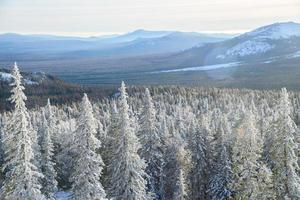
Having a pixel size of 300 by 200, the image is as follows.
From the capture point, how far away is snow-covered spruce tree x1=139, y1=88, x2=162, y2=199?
55.9 m

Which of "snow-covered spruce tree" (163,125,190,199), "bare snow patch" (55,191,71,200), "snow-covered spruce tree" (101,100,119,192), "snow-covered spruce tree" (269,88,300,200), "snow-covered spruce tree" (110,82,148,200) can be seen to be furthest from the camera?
"bare snow patch" (55,191,71,200)

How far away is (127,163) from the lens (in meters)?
42.9

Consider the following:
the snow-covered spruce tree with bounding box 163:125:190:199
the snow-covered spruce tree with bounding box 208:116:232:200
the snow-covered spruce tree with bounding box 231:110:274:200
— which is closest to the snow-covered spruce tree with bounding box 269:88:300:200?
the snow-covered spruce tree with bounding box 231:110:274:200

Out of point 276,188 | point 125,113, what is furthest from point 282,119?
point 125,113

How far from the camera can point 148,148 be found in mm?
59062

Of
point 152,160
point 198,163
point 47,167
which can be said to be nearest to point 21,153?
point 152,160

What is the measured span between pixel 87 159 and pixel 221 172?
3071 centimetres

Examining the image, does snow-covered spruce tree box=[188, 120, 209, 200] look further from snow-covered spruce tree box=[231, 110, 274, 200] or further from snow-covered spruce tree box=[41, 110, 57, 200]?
snow-covered spruce tree box=[231, 110, 274, 200]

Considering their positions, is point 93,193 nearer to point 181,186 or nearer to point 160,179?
point 181,186

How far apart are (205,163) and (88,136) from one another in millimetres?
34769

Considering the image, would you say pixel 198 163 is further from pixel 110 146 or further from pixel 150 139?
pixel 150 139

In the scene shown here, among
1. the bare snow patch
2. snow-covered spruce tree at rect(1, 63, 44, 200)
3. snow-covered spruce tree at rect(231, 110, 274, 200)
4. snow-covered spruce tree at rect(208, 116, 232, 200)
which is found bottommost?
the bare snow patch

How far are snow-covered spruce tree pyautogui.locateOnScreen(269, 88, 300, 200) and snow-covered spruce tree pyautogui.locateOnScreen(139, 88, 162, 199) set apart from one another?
46.0 feet

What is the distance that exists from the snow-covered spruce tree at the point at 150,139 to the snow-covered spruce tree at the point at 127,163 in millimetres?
10717
